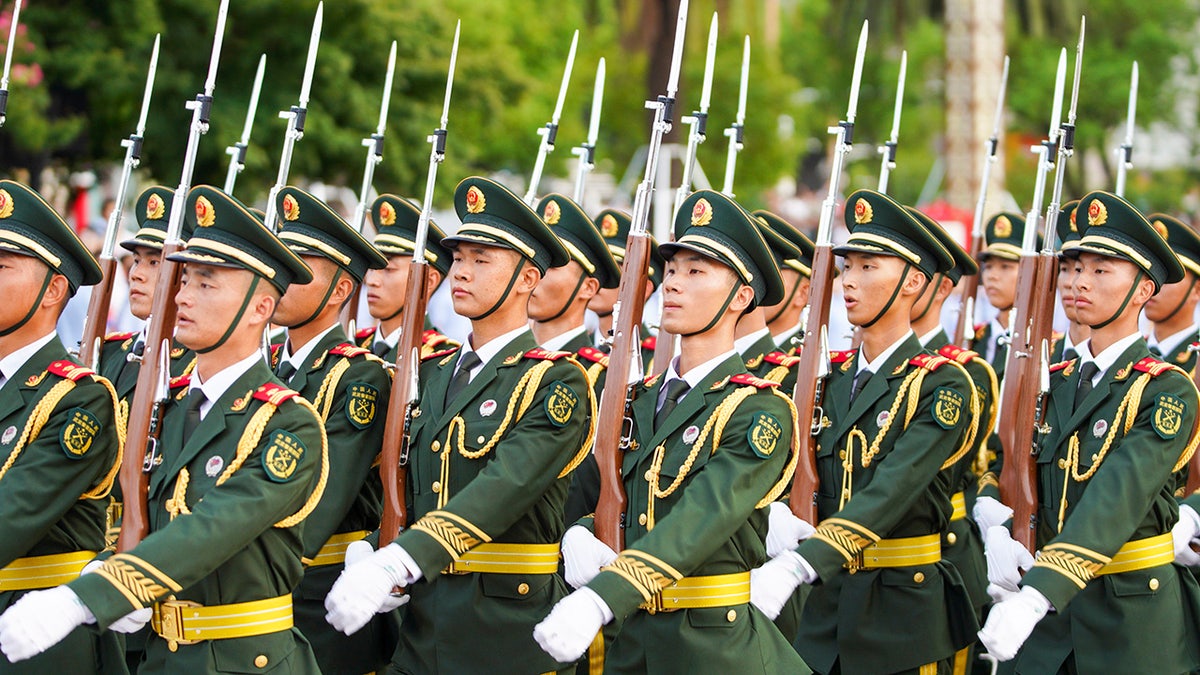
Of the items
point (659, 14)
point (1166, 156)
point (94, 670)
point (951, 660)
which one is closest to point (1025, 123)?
point (1166, 156)

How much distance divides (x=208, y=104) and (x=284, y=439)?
1.56 metres

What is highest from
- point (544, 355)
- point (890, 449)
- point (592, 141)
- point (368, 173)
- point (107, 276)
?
point (592, 141)

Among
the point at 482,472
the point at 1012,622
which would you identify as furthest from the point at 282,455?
the point at 1012,622

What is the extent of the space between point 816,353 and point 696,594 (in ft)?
5.14

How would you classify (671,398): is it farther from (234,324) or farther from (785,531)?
(234,324)

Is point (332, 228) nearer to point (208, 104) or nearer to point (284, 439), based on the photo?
point (208, 104)

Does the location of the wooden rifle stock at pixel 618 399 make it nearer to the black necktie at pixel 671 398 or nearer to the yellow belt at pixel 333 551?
the black necktie at pixel 671 398

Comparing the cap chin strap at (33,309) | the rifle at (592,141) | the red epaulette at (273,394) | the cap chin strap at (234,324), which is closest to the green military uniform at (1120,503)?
the rifle at (592,141)

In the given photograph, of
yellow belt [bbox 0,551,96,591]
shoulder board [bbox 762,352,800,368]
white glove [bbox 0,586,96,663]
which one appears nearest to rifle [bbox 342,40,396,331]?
shoulder board [bbox 762,352,800,368]

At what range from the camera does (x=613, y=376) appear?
590 cm

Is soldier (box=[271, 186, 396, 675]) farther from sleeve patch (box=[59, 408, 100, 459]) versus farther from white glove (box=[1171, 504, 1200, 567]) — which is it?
white glove (box=[1171, 504, 1200, 567])

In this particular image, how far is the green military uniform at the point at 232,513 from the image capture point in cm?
471

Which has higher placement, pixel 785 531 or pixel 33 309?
pixel 33 309

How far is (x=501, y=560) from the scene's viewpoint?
5.99m
